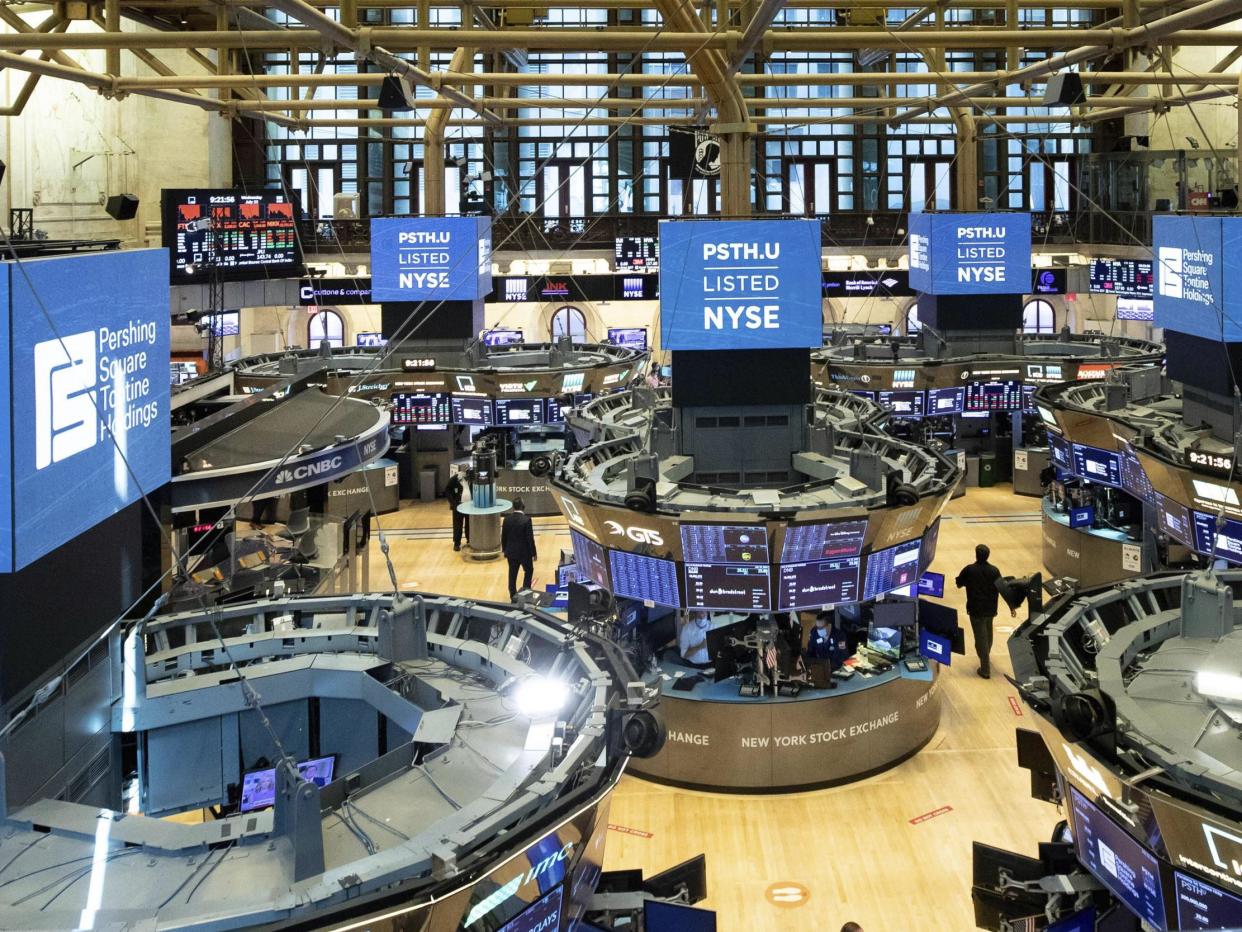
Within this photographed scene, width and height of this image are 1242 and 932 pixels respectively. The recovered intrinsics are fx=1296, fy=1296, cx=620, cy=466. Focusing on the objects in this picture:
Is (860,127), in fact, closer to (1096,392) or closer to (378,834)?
(1096,392)

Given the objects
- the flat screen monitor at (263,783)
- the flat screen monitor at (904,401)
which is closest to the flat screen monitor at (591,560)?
the flat screen monitor at (263,783)

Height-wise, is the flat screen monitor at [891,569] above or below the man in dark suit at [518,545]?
above

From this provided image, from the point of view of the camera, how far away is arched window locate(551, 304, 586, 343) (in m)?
39.4

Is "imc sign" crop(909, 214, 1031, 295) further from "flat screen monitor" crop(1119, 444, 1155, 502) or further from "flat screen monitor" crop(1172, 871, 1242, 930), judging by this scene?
"flat screen monitor" crop(1172, 871, 1242, 930)

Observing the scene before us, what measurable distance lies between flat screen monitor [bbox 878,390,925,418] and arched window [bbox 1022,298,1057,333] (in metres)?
17.6

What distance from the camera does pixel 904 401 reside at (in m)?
24.7

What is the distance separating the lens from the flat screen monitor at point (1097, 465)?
1712cm

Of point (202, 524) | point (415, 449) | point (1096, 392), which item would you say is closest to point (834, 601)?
point (202, 524)

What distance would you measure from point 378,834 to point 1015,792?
7.60 meters

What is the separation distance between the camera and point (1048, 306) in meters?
40.9

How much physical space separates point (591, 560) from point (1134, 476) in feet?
22.4

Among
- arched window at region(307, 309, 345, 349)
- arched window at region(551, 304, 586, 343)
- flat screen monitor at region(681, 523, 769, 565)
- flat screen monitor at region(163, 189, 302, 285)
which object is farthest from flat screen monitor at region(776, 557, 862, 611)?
arched window at region(307, 309, 345, 349)

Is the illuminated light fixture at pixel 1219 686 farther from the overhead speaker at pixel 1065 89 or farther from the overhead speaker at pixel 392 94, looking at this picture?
the overhead speaker at pixel 392 94

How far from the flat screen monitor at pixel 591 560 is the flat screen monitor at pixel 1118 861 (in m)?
6.30
